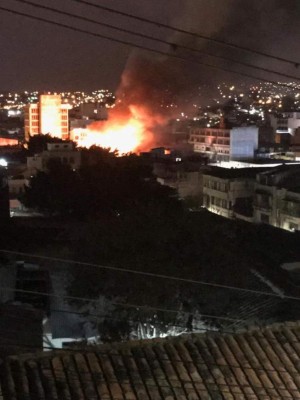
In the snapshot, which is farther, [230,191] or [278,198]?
[230,191]

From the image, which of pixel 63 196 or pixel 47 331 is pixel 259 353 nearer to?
pixel 47 331

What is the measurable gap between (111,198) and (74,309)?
516 cm

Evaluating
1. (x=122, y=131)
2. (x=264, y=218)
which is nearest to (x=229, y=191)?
(x=264, y=218)

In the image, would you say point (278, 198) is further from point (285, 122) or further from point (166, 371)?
point (285, 122)

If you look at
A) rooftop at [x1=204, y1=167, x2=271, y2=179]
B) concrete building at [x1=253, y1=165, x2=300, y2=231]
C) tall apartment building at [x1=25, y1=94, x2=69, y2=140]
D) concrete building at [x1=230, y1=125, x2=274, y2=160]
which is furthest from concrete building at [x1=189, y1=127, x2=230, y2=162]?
concrete building at [x1=253, y1=165, x2=300, y2=231]

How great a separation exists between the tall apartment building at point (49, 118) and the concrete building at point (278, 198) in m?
16.3

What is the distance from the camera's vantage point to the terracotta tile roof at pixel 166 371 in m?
2.40

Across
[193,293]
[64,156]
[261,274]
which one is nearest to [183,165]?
[64,156]

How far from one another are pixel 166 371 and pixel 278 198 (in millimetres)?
10457

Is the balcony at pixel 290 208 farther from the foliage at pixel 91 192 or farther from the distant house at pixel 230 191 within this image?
the foliage at pixel 91 192

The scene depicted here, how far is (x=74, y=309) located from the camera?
6.17 m

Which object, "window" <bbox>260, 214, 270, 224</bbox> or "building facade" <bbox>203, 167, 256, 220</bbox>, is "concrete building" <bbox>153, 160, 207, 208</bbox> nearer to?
"building facade" <bbox>203, 167, 256, 220</bbox>

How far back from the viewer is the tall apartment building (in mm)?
28328

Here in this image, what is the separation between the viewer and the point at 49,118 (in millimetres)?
28422
